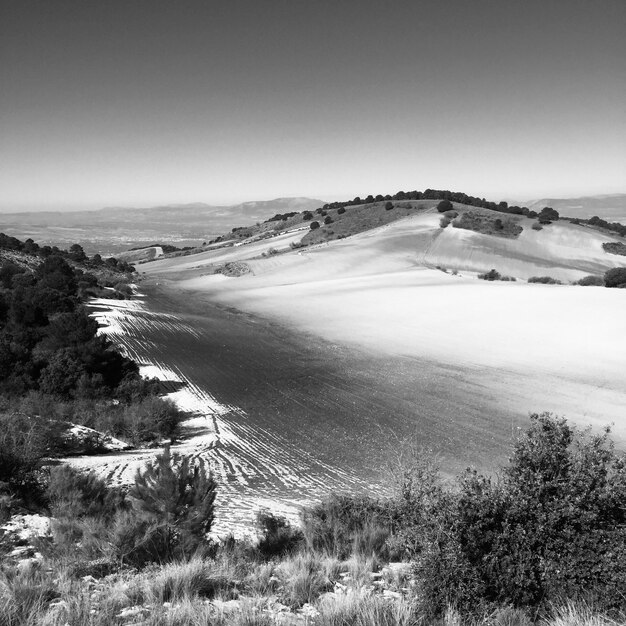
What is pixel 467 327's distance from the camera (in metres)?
21.2

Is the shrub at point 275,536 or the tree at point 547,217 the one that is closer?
the shrub at point 275,536

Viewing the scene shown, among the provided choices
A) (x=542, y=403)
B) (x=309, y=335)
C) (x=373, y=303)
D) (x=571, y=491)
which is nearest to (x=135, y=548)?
(x=571, y=491)

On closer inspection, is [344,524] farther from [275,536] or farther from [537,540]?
[537,540]

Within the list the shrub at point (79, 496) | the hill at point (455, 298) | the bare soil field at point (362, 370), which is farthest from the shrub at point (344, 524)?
the hill at point (455, 298)

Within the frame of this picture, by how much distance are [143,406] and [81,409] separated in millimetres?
1442

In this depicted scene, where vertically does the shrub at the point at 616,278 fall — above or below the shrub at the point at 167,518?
above

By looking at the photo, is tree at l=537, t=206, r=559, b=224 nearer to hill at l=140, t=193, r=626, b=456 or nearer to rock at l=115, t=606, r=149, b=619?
hill at l=140, t=193, r=626, b=456

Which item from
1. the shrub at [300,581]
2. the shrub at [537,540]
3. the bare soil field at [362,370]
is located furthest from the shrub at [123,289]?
the shrub at [537,540]

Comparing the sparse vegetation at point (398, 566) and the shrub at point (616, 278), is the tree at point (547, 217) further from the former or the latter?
the sparse vegetation at point (398, 566)

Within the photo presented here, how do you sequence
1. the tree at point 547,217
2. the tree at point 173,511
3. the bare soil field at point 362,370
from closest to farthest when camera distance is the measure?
the tree at point 173,511 < the bare soil field at point 362,370 < the tree at point 547,217

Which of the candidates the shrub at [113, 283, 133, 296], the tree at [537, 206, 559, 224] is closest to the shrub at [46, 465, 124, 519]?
the shrub at [113, 283, 133, 296]

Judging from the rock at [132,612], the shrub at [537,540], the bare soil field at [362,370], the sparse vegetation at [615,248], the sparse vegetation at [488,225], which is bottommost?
the bare soil field at [362,370]

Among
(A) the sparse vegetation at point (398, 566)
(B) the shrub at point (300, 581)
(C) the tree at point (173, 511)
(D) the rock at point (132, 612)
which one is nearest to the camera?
(D) the rock at point (132, 612)

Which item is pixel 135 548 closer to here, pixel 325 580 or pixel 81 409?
pixel 325 580
